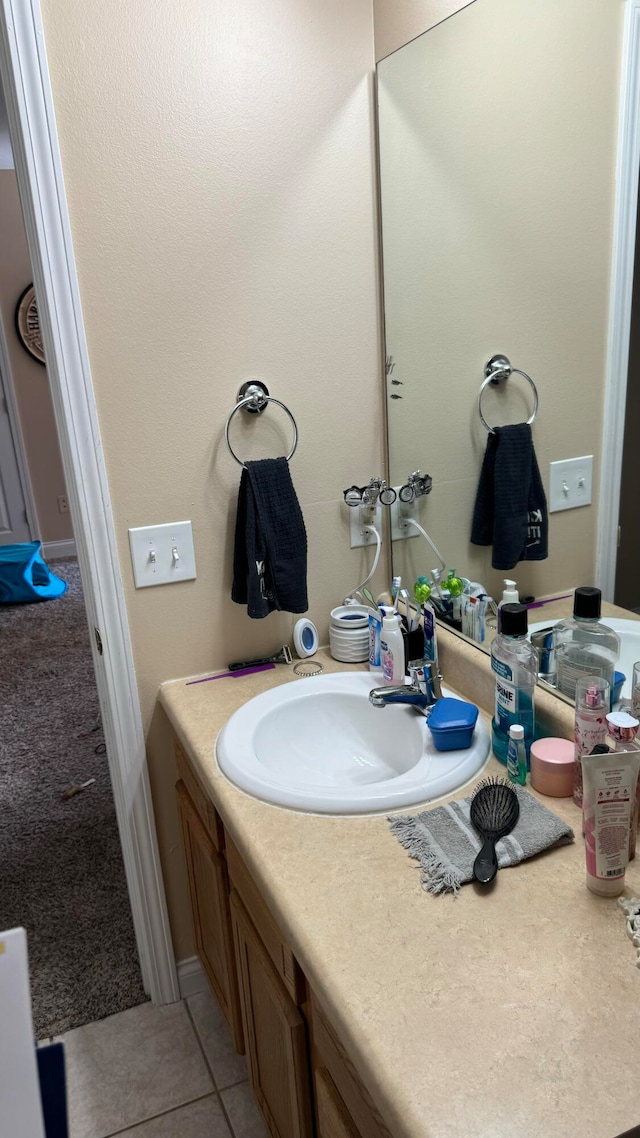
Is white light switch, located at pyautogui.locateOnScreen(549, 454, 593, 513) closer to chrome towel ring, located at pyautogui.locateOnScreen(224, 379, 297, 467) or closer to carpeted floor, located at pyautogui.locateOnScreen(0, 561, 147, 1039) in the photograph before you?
chrome towel ring, located at pyautogui.locateOnScreen(224, 379, 297, 467)

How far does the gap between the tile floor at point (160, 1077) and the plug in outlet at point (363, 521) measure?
1.11m

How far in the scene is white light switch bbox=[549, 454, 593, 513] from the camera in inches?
46.4

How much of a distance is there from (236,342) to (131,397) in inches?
8.8

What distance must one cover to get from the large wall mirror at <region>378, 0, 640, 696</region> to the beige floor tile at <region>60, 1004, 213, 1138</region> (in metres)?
1.13

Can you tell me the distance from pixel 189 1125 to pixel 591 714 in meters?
1.20

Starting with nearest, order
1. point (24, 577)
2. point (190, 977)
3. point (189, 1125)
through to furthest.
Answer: point (189, 1125) → point (190, 977) → point (24, 577)

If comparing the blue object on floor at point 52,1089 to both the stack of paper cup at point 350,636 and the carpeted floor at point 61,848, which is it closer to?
the stack of paper cup at point 350,636

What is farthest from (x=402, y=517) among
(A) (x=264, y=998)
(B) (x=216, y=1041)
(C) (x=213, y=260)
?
(B) (x=216, y=1041)

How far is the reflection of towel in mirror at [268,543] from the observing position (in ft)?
4.96

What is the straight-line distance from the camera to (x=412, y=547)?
1.71m

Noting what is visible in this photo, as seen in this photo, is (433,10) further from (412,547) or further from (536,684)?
(536,684)

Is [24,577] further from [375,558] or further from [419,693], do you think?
[419,693]

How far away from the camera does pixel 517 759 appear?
1162mm

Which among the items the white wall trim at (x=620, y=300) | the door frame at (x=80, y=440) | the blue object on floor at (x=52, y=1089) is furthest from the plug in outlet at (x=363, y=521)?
the blue object on floor at (x=52, y=1089)
